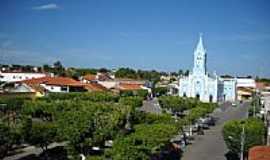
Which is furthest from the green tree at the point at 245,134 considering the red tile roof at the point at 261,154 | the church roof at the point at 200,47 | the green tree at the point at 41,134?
the church roof at the point at 200,47

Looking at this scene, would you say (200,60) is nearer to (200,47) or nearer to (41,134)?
(200,47)

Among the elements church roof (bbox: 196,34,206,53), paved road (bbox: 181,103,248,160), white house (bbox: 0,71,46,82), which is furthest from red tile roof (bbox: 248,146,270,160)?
white house (bbox: 0,71,46,82)

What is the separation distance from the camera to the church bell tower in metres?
Answer: 91.8

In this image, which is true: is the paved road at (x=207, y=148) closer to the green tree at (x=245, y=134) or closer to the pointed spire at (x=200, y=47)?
the green tree at (x=245, y=134)

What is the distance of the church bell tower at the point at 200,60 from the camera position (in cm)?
9175

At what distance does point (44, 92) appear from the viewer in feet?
223

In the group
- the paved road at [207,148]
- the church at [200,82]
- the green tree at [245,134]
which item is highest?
the church at [200,82]

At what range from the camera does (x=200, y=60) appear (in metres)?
92.6

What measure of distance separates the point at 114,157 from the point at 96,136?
20.1ft

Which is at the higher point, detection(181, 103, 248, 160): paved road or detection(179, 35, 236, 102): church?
detection(179, 35, 236, 102): church

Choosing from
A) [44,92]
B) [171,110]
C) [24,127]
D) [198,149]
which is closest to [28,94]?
[44,92]

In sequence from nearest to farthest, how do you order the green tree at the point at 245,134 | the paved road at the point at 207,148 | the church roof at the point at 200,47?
the green tree at the point at 245,134 → the paved road at the point at 207,148 → the church roof at the point at 200,47

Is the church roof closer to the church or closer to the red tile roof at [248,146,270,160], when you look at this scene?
the church

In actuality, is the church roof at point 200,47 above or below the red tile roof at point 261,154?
above
